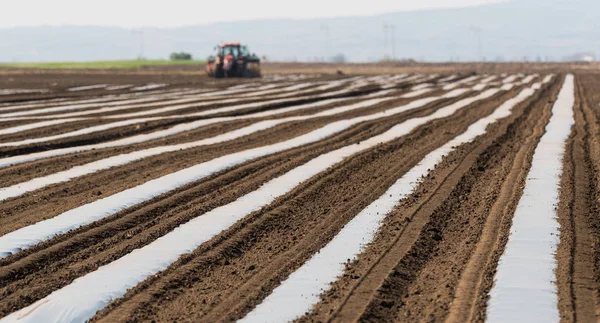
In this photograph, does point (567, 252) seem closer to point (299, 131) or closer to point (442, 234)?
point (442, 234)

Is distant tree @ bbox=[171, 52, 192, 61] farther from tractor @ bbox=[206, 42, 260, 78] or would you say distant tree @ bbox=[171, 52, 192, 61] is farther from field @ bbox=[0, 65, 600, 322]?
field @ bbox=[0, 65, 600, 322]

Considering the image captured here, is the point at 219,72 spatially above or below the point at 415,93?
above

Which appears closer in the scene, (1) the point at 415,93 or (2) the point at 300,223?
(2) the point at 300,223

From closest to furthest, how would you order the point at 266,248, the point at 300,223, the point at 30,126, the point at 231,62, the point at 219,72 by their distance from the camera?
the point at 266,248 → the point at 300,223 → the point at 30,126 → the point at 231,62 → the point at 219,72

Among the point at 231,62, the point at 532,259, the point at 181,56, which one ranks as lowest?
the point at 181,56

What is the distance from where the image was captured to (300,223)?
8484 mm

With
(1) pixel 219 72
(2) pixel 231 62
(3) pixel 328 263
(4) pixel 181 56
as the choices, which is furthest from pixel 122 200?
(4) pixel 181 56

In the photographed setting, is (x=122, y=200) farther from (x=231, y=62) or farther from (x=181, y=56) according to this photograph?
(x=181, y=56)

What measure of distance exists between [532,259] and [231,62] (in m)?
38.3

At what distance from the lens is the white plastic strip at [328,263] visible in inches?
230

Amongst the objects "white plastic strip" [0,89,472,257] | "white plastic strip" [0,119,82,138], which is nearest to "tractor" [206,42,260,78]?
"white plastic strip" [0,119,82,138]

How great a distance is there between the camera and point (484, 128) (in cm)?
1681

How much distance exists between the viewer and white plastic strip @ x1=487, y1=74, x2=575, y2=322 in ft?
19.2

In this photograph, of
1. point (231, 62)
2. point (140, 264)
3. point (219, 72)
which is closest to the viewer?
point (140, 264)
